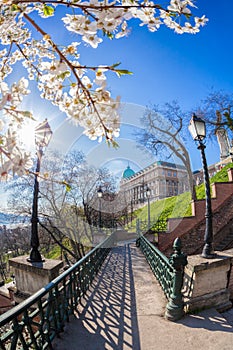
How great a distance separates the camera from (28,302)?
7.31ft

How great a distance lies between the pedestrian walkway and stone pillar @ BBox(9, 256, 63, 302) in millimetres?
860

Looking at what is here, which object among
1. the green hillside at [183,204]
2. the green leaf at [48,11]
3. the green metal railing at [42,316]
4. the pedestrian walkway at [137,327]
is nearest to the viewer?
the green leaf at [48,11]

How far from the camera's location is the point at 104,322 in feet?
11.0

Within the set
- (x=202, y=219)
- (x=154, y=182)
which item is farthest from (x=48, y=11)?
(x=154, y=182)

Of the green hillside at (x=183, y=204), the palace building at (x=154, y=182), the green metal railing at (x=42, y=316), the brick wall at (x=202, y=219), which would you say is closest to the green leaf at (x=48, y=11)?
the green metal railing at (x=42, y=316)

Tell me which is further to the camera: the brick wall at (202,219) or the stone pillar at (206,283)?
the brick wall at (202,219)

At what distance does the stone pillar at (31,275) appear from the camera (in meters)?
3.62

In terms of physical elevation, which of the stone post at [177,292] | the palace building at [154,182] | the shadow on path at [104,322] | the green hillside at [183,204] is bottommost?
the shadow on path at [104,322]

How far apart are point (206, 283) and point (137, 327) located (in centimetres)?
150

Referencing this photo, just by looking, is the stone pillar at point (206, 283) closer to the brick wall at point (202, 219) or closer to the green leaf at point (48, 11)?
the green leaf at point (48, 11)

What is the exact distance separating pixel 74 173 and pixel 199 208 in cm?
1079

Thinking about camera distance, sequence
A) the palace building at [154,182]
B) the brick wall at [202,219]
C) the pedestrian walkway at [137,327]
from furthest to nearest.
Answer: the palace building at [154,182]
the brick wall at [202,219]
the pedestrian walkway at [137,327]

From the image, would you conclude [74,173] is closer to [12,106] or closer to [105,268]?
[105,268]

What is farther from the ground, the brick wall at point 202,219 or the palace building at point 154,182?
the palace building at point 154,182
